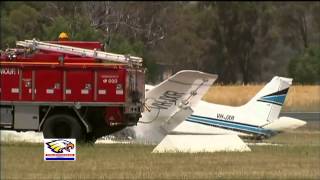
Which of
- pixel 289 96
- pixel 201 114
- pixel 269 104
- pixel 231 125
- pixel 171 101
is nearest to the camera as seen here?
pixel 171 101

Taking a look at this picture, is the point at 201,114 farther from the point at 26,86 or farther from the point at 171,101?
the point at 26,86

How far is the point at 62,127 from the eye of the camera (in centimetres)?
1980

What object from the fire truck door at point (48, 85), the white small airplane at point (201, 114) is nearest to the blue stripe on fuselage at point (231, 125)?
the white small airplane at point (201, 114)

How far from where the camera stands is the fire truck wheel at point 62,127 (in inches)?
773

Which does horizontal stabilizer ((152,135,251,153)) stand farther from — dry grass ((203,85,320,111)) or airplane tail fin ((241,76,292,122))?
dry grass ((203,85,320,111))

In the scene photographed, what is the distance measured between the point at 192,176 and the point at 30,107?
807 cm

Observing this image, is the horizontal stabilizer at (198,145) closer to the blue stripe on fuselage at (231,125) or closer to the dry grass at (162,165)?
the dry grass at (162,165)

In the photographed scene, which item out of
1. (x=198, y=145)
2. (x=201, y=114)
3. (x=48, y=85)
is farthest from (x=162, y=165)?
(x=201, y=114)

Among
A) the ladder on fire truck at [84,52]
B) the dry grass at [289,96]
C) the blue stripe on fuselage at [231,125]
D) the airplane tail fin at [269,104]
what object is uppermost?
the ladder on fire truck at [84,52]

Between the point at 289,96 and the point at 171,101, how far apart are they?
1650cm

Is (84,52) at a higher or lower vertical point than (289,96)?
higher

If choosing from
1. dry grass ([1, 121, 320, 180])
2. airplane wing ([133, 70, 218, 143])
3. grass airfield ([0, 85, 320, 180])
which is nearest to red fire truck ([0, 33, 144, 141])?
grass airfield ([0, 85, 320, 180])

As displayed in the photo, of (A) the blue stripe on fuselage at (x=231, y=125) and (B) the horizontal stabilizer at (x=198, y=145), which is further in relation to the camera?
(A) the blue stripe on fuselage at (x=231, y=125)

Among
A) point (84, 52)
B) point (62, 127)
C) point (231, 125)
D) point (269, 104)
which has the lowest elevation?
point (231, 125)
